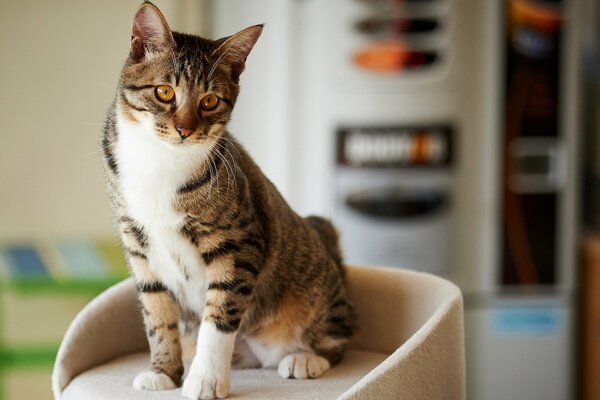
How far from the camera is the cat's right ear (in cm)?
103

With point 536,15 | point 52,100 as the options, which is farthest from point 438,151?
point 52,100

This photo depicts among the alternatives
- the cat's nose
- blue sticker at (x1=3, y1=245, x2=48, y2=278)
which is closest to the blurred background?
blue sticker at (x1=3, y1=245, x2=48, y2=278)

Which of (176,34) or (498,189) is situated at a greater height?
(176,34)

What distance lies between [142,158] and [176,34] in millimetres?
172

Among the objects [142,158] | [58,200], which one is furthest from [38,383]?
[142,158]

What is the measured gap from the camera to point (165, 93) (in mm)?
1058

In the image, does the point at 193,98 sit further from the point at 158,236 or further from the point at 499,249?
the point at 499,249

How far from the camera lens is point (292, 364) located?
1.21m

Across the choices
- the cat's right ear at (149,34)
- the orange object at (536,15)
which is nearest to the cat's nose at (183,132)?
the cat's right ear at (149,34)

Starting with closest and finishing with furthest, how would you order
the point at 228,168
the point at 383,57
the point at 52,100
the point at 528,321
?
the point at 228,168
the point at 383,57
the point at 528,321
the point at 52,100


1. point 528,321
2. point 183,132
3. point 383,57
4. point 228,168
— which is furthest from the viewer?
point 528,321

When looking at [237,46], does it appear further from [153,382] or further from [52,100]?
[52,100]

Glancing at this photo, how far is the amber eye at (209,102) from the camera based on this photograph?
3.53ft

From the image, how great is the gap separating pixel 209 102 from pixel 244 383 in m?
0.40
